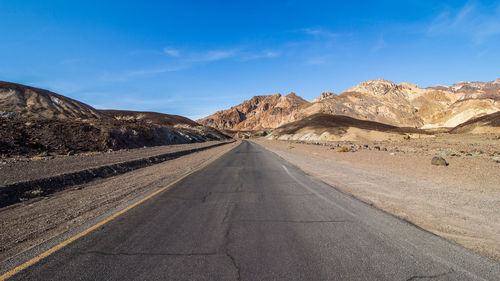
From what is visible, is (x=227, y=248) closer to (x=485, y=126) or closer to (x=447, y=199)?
(x=447, y=199)

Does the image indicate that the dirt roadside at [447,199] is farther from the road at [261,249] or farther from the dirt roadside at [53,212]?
the dirt roadside at [53,212]

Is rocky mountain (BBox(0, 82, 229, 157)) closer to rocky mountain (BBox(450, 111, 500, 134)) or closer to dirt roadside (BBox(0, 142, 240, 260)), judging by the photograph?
dirt roadside (BBox(0, 142, 240, 260))

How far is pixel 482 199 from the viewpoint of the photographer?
593cm

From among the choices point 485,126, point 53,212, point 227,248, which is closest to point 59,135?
point 53,212

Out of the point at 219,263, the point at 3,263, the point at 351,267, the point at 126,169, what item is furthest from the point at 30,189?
the point at 351,267

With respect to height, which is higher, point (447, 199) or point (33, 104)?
point (33, 104)

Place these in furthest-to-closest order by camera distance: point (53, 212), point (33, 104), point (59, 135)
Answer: point (33, 104) < point (59, 135) < point (53, 212)

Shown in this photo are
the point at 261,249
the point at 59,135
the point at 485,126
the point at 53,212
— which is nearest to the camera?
the point at 261,249

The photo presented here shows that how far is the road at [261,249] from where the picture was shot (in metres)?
2.69

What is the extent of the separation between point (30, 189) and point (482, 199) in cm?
1352

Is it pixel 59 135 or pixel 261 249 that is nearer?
pixel 261 249

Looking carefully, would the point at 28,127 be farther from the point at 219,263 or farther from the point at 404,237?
the point at 404,237

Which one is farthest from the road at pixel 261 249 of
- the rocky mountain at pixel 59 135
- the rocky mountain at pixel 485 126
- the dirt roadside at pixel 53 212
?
the rocky mountain at pixel 485 126

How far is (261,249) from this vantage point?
328 centimetres
